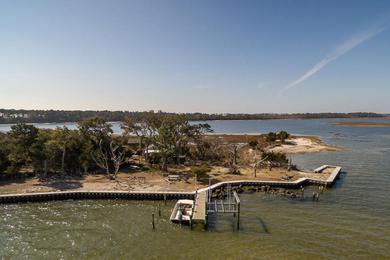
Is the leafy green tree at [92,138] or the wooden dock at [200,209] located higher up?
the leafy green tree at [92,138]

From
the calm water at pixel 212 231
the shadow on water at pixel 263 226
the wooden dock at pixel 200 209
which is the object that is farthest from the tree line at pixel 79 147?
the shadow on water at pixel 263 226

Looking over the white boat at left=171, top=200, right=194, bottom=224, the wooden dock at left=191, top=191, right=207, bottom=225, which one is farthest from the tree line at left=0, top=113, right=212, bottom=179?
the white boat at left=171, top=200, right=194, bottom=224

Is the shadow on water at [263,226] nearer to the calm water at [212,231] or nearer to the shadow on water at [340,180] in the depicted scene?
the calm water at [212,231]

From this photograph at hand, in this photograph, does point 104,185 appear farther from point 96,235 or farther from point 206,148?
point 206,148

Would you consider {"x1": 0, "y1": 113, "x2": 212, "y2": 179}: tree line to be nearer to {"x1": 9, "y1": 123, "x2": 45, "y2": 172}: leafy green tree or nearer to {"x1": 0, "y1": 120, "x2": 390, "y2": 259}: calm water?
{"x1": 9, "y1": 123, "x2": 45, "y2": 172}: leafy green tree

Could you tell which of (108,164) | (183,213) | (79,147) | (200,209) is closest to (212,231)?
(200,209)

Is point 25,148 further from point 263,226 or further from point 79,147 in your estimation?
point 263,226
